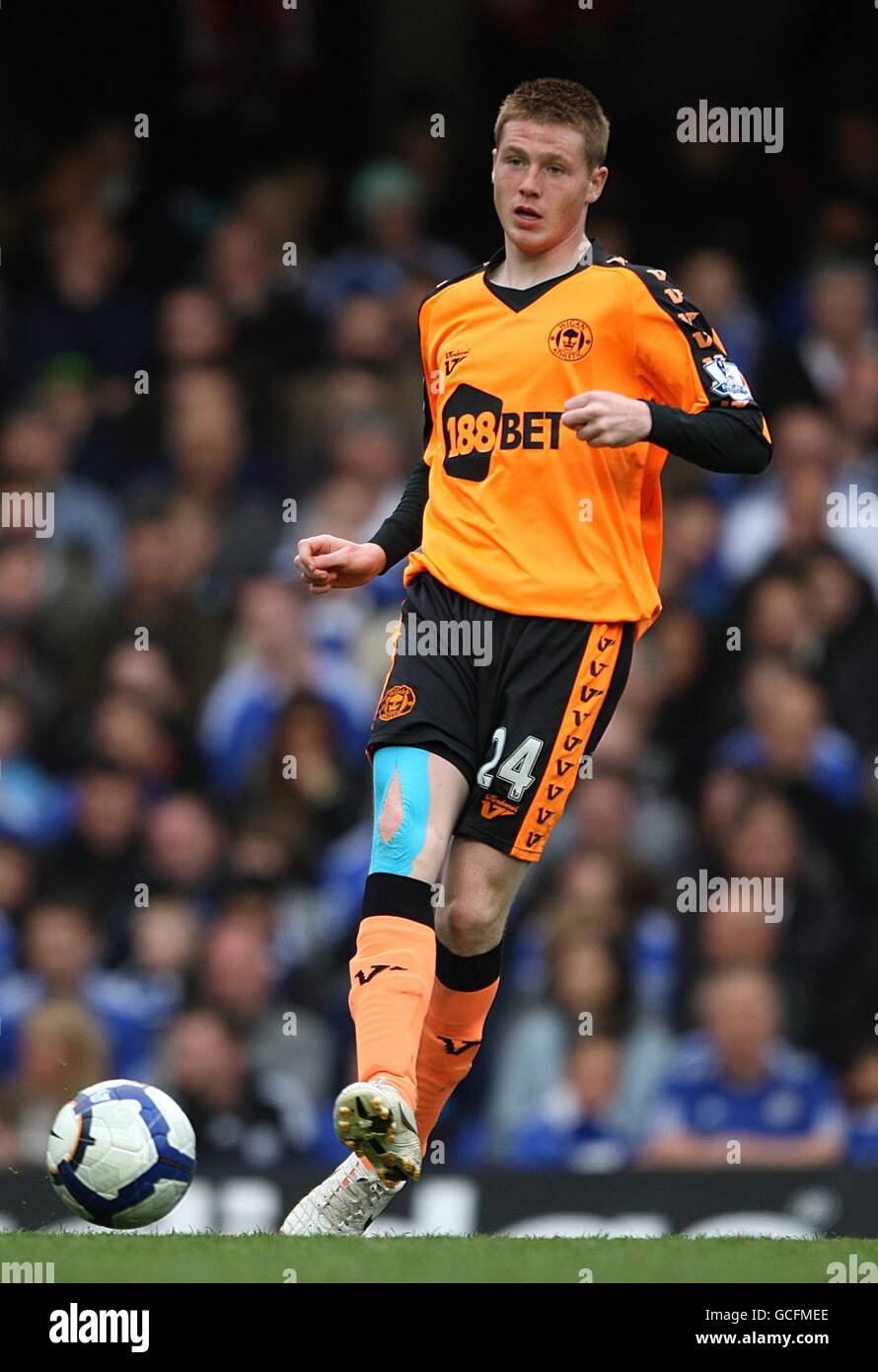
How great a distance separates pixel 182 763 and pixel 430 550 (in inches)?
146

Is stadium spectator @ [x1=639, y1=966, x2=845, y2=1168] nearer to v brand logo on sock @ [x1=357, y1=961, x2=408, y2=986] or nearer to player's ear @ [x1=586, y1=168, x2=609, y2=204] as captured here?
v brand logo on sock @ [x1=357, y1=961, x2=408, y2=986]

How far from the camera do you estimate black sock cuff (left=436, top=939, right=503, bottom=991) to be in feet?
17.6

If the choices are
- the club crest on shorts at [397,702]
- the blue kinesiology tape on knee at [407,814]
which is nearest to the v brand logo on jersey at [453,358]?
the club crest on shorts at [397,702]

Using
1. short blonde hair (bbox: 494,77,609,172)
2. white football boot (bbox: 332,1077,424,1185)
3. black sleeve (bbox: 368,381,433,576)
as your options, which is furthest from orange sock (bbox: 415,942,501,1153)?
short blonde hair (bbox: 494,77,609,172)

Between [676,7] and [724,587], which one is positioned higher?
[676,7]

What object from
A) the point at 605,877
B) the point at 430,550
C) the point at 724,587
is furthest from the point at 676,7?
the point at 430,550

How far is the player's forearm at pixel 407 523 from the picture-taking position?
5.57 m

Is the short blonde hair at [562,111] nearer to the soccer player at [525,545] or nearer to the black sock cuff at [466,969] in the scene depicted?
the soccer player at [525,545]

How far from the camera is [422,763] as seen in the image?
504cm

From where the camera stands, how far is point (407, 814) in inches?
197

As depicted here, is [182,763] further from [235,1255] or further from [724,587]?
[235,1255]

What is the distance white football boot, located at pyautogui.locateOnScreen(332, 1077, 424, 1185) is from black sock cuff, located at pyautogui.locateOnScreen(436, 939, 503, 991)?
0.74m

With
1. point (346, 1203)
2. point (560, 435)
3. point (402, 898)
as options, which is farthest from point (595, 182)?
point (346, 1203)

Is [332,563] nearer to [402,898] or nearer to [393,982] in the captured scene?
[402,898]
